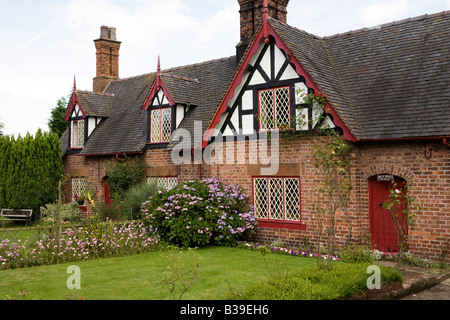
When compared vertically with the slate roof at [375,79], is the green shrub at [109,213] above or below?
below

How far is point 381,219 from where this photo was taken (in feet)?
38.6

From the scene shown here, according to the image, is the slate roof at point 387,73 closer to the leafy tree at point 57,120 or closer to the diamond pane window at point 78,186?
the diamond pane window at point 78,186

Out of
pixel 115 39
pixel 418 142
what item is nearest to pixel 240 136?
pixel 418 142

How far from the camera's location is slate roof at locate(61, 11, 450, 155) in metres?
11.3

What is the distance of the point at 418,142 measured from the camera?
1104cm

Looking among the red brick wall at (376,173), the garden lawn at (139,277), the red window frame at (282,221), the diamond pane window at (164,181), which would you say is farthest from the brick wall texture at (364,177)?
the diamond pane window at (164,181)

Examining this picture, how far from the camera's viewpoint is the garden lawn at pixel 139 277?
25.4 ft

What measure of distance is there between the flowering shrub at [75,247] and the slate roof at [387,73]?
671 centimetres

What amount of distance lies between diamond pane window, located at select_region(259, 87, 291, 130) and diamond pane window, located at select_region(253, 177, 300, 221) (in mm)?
1713

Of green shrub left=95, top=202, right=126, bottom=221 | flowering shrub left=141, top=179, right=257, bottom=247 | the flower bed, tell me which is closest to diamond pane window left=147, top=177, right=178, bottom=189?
green shrub left=95, top=202, right=126, bottom=221

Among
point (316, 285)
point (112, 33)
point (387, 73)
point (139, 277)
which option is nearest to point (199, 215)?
point (139, 277)

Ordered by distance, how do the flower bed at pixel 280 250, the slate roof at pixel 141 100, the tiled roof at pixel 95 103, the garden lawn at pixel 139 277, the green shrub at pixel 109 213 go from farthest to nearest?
1. the tiled roof at pixel 95 103
2. the slate roof at pixel 141 100
3. the green shrub at pixel 109 213
4. the flower bed at pixel 280 250
5. the garden lawn at pixel 139 277
